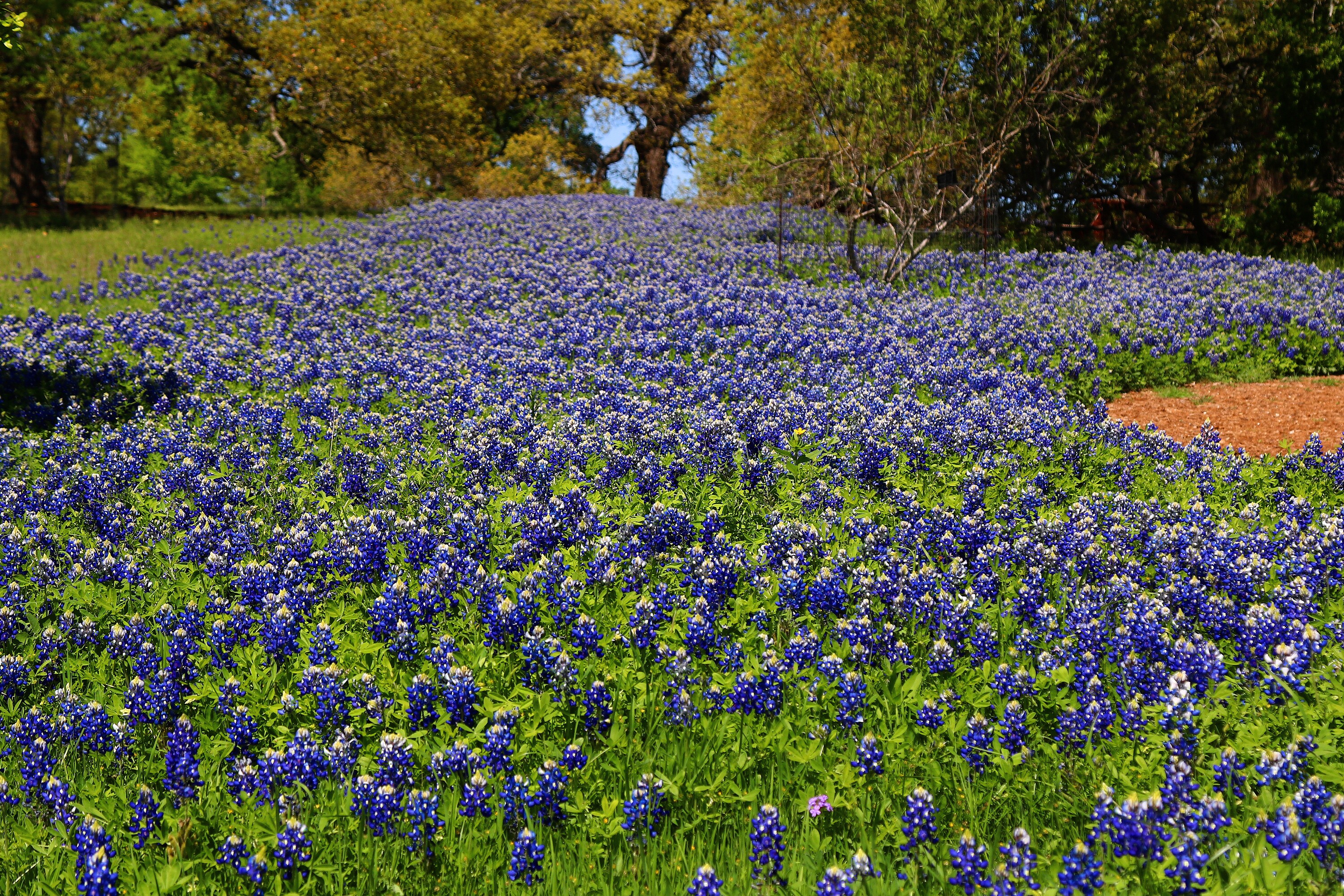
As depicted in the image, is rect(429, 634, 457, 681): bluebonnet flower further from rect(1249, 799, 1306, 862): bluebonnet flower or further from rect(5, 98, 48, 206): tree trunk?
rect(5, 98, 48, 206): tree trunk

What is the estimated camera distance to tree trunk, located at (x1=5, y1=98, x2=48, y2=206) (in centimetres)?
3144

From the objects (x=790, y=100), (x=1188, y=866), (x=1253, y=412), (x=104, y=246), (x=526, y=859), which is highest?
(x=790, y=100)

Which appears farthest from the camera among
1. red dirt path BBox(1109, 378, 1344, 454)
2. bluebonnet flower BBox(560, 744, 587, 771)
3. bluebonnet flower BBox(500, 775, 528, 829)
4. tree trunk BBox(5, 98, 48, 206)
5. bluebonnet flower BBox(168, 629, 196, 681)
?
tree trunk BBox(5, 98, 48, 206)

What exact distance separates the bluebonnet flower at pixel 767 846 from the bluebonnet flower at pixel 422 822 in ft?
3.61

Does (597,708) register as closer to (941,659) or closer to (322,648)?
(322,648)

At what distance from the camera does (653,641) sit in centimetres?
423

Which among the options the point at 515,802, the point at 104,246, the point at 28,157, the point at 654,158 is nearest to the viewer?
the point at 515,802

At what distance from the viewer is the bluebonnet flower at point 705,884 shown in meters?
2.69

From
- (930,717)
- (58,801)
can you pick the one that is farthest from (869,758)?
(58,801)

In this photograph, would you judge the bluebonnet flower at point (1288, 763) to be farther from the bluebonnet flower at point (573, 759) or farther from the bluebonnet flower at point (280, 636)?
the bluebonnet flower at point (280, 636)

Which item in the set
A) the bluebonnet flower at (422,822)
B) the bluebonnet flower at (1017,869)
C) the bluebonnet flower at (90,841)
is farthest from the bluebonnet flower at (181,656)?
the bluebonnet flower at (1017,869)

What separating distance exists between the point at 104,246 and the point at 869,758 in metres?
21.7

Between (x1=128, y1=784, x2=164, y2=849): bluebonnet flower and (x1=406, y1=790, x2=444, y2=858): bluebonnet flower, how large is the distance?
2.92 ft

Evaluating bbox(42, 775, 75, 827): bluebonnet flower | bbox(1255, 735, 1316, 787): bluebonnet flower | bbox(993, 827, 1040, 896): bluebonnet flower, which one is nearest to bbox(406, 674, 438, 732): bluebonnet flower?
bbox(42, 775, 75, 827): bluebonnet flower
